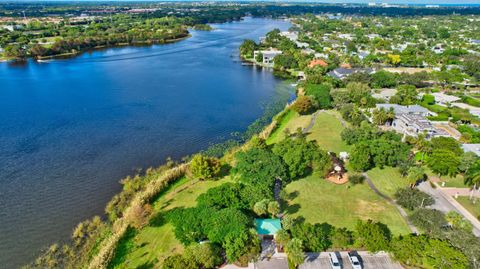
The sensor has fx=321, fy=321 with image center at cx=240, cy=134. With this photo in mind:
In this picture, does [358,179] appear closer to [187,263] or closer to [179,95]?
[187,263]

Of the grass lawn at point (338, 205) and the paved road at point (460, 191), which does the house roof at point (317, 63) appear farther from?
the grass lawn at point (338, 205)

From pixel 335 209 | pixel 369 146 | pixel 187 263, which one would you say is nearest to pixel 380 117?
pixel 369 146

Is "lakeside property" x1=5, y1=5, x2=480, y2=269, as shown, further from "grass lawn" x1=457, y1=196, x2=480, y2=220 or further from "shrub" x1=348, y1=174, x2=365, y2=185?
"grass lawn" x1=457, y1=196, x2=480, y2=220

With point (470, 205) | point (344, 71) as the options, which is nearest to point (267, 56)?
point (344, 71)

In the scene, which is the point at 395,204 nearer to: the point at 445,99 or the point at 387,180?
the point at 387,180

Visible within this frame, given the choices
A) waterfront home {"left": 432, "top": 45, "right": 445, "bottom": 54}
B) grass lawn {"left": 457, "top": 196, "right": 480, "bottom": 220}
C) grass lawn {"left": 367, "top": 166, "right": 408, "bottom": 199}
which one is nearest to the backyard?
grass lawn {"left": 367, "top": 166, "right": 408, "bottom": 199}
